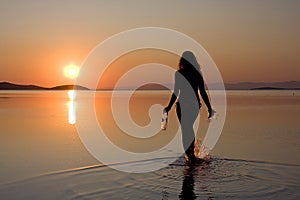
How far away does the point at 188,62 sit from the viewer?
9.57 metres

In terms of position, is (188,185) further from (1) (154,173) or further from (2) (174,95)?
(2) (174,95)

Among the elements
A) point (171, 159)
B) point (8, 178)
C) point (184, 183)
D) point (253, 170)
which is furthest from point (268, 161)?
point (8, 178)

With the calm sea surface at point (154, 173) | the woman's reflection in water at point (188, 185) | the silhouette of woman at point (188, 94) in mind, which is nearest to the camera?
the woman's reflection in water at point (188, 185)

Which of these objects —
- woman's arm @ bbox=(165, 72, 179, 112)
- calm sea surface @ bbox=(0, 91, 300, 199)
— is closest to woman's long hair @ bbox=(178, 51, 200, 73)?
woman's arm @ bbox=(165, 72, 179, 112)

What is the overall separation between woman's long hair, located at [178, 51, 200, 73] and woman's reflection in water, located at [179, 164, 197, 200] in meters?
2.52

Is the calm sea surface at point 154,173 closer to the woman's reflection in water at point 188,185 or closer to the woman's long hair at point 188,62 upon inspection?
the woman's reflection in water at point 188,185

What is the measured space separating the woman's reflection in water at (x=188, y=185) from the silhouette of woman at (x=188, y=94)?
1.01m

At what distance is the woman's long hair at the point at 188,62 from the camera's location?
9.56 meters

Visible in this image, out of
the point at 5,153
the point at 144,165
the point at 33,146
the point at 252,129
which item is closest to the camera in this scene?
the point at 144,165

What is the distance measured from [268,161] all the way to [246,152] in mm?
1452

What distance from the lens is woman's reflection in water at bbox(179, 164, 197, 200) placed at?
21.7ft

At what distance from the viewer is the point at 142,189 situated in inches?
279

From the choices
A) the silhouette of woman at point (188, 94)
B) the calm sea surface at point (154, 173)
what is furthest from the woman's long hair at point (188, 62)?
the calm sea surface at point (154, 173)

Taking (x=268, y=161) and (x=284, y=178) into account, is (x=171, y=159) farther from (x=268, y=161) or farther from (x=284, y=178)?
(x=284, y=178)
